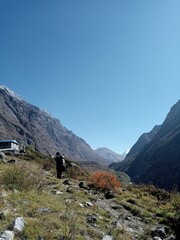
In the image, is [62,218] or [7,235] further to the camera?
[62,218]

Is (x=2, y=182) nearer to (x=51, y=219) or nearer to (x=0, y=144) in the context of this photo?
(x=51, y=219)

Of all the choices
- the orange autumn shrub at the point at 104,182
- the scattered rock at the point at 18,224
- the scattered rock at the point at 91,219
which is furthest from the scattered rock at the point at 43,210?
the orange autumn shrub at the point at 104,182

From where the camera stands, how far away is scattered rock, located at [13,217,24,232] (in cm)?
707

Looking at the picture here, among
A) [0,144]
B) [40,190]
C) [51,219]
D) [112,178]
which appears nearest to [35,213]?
[51,219]

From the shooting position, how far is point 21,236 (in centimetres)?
695

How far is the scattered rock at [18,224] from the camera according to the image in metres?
7.07

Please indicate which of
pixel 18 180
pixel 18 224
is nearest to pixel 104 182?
pixel 18 180

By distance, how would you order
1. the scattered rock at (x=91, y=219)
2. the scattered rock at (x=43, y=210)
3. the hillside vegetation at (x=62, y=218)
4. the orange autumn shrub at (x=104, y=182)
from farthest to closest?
1. the orange autumn shrub at (x=104, y=182)
2. the scattered rock at (x=91, y=219)
3. the scattered rock at (x=43, y=210)
4. the hillside vegetation at (x=62, y=218)

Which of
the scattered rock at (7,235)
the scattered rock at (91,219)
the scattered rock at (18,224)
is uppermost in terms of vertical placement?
the scattered rock at (18,224)

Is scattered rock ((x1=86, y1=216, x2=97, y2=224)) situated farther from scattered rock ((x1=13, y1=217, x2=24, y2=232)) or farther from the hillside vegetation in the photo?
scattered rock ((x1=13, y1=217, x2=24, y2=232))

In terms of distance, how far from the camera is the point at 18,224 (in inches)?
286

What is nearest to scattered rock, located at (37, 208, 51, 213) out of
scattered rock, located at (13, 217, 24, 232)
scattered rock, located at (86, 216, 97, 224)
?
scattered rock, located at (86, 216, 97, 224)

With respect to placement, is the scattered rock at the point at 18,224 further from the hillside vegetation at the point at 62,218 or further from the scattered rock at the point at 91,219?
the scattered rock at the point at 91,219

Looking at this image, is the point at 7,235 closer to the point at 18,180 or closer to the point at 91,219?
the point at 91,219
